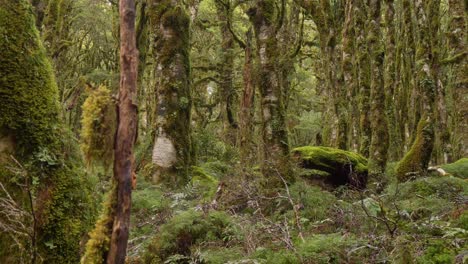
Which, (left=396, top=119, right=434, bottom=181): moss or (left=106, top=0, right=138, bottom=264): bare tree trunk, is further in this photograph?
(left=396, top=119, right=434, bottom=181): moss

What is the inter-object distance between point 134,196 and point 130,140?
5.02m

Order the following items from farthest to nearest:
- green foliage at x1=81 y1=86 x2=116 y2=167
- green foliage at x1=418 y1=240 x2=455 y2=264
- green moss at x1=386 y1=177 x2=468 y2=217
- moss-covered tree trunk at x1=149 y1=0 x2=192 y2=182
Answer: moss-covered tree trunk at x1=149 y1=0 x2=192 y2=182 → green moss at x1=386 y1=177 x2=468 y2=217 → green foliage at x1=418 y1=240 x2=455 y2=264 → green foliage at x1=81 y1=86 x2=116 y2=167

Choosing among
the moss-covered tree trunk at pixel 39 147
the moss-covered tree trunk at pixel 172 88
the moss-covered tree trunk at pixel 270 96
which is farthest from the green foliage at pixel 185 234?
the moss-covered tree trunk at pixel 172 88

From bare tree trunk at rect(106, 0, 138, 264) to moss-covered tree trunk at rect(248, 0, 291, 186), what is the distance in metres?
5.32

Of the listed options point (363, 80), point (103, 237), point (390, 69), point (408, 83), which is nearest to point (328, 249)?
point (103, 237)

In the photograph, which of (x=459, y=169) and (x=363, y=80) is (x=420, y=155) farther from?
→ (x=363, y=80)

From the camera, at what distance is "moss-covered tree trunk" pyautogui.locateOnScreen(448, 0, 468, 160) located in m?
11.0

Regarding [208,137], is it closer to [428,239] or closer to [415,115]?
[415,115]

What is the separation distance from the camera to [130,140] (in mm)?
2930

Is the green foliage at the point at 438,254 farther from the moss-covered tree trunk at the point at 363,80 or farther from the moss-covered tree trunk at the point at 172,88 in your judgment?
the moss-covered tree trunk at the point at 363,80

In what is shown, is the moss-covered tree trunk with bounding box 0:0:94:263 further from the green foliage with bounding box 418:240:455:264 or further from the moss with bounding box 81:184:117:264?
the green foliage with bounding box 418:240:455:264

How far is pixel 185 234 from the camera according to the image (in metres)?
5.44

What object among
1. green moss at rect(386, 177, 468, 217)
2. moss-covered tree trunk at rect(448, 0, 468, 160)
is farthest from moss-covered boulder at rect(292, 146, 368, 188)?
moss-covered tree trunk at rect(448, 0, 468, 160)

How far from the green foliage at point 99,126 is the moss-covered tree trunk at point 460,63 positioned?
10.3 metres
